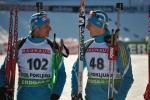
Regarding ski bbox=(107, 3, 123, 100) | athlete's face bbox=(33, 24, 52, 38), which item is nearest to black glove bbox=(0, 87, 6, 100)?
athlete's face bbox=(33, 24, 52, 38)

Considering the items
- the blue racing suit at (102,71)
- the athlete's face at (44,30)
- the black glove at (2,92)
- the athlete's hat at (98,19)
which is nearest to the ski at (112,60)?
the blue racing suit at (102,71)

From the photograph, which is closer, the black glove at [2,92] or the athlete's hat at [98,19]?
the athlete's hat at [98,19]

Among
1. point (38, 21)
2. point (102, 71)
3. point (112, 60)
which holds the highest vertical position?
point (38, 21)

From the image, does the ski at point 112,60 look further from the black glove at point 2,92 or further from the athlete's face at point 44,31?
the black glove at point 2,92

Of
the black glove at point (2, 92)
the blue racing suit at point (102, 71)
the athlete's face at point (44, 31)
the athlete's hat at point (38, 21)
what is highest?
the athlete's hat at point (38, 21)

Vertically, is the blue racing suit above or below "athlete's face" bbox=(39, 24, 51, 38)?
below

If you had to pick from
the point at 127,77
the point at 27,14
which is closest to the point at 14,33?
the point at 127,77

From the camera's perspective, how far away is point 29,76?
6.08 meters

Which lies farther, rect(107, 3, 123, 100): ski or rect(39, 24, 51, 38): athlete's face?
rect(39, 24, 51, 38): athlete's face

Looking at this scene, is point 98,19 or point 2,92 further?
point 2,92

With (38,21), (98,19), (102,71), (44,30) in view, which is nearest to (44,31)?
(44,30)

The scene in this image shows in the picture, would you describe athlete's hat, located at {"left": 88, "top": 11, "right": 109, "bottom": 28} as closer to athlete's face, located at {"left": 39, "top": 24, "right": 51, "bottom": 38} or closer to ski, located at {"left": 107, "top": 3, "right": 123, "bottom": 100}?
ski, located at {"left": 107, "top": 3, "right": 123, "bottom": 100}

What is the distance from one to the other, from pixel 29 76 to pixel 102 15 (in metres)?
1.10

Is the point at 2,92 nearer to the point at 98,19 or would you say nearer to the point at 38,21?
the point at 38,21
